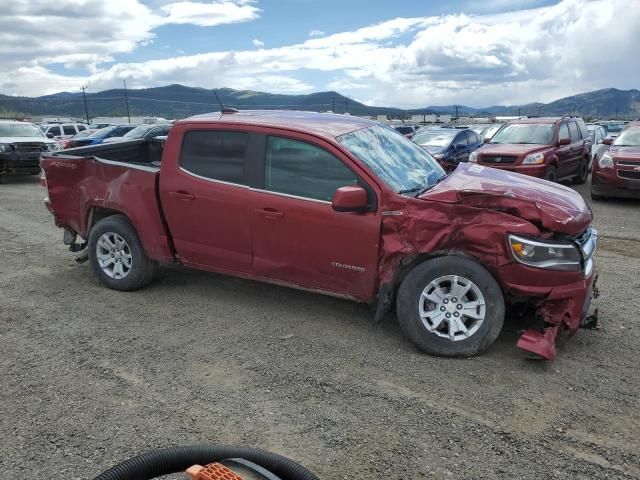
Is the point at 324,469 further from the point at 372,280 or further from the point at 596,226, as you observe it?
the point at 596,226

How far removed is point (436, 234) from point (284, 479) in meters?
2.31

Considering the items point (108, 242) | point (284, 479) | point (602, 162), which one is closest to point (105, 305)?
point (108, 242)

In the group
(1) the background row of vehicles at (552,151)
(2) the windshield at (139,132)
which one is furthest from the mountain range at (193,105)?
(1) the background row of vehicles at (552,151)

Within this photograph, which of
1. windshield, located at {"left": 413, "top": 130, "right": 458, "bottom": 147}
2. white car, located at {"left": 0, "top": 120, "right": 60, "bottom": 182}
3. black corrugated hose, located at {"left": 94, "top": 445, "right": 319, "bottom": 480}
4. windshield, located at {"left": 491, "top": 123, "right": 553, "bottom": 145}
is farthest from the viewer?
white car, located at {"left": 0, "top": 120, "right": 60, "bottom": 182}

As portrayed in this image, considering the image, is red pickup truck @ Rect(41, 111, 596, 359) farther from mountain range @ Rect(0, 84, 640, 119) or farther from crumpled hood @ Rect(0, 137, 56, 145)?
mountain range @ Rect(0, 84, 640, 119)

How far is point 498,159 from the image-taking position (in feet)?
38.3

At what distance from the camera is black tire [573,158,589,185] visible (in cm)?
1402

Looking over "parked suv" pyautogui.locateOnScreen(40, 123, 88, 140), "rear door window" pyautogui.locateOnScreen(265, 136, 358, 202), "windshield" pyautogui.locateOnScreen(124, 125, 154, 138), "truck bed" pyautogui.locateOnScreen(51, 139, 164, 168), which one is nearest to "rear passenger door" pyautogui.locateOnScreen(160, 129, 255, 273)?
"rear door window" pyautogui.locateOnScreen(265, 136, 358, 202)

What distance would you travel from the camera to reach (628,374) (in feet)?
12.5

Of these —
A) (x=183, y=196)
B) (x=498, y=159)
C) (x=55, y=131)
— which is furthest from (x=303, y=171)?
(x=55, y=131)

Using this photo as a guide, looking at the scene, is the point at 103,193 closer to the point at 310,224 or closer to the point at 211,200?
the point at 211,200

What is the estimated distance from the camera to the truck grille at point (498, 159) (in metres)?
11.6

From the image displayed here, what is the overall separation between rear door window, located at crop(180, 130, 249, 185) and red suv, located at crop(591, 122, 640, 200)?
8.88 m

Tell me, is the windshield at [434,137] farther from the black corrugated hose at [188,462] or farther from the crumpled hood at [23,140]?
the black corrugated hose at [188,462]
